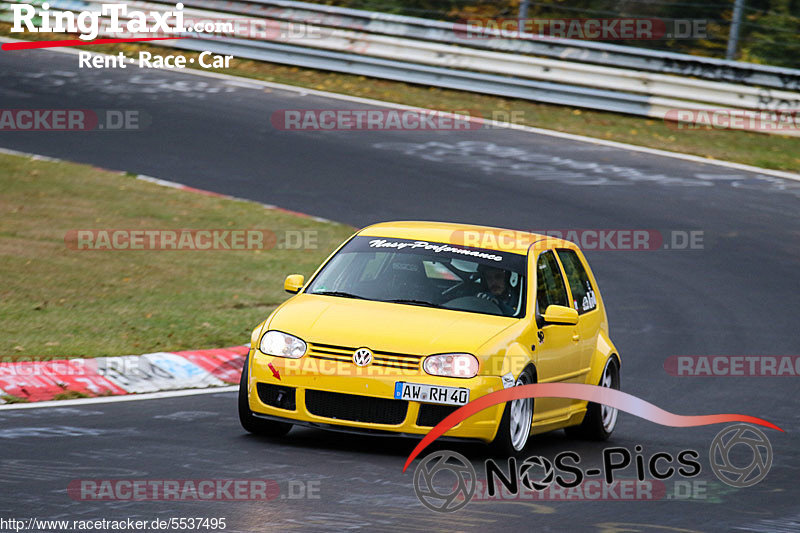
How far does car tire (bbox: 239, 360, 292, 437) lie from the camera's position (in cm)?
855

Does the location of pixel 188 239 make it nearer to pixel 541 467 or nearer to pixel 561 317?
pixel 561 317

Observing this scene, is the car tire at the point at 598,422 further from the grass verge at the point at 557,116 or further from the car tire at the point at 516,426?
the grass verge at the point at 557,116

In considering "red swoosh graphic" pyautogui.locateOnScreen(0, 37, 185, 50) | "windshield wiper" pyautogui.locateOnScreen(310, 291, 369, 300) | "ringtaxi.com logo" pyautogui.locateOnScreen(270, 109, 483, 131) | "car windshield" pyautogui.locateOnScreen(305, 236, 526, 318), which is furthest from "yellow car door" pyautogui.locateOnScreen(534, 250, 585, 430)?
"red swoosh graphic" pyautogui.locateOnScreen(0, 37, 185, 50)

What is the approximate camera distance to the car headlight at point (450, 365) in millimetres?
8211

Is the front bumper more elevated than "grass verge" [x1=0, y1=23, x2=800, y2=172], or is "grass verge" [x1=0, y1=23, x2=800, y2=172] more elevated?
the front bumper

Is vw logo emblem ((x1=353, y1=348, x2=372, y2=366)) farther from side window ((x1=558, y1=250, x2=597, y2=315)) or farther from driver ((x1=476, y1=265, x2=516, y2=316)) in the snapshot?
side window ((x1=558, y1=250, x2=597, y2=315))

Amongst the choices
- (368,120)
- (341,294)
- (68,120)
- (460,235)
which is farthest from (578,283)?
(68,120)

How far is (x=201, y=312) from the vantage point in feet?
42.9

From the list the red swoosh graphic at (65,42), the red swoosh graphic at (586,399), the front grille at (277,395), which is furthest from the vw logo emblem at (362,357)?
the red swoosh graphic at (65,42)

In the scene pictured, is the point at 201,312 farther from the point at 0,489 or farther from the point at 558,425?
the point at 0,489

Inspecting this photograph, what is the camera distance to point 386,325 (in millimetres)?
8469

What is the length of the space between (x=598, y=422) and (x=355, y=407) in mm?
2379

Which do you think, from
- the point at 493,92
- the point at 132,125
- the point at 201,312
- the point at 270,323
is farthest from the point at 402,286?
the point at 493,92

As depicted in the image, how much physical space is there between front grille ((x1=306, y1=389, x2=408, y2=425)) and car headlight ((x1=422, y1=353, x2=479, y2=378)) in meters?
0.27
